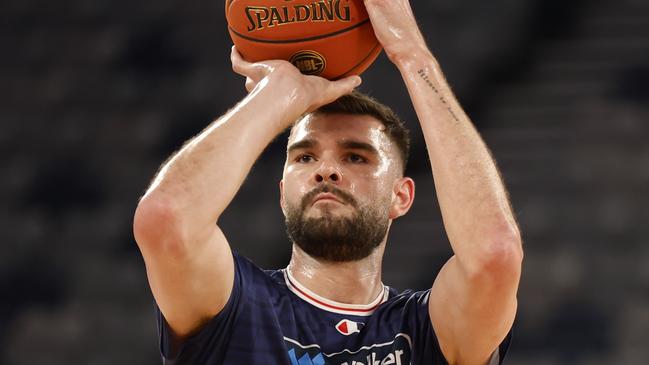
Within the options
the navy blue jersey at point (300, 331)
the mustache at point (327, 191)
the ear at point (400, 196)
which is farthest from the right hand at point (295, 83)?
the navy blue jersey at point (300, 331)

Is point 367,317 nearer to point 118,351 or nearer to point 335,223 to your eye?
point 335,223

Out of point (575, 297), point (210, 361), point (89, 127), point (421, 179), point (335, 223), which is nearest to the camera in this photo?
point (210, 361)

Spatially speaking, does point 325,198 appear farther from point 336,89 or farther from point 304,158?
point 336,89

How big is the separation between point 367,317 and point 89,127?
17.4ft

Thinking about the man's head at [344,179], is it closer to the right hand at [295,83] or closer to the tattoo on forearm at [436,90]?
the right hand at [295,83]

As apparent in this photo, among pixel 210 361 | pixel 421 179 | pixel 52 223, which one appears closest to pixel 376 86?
pixel 421 179

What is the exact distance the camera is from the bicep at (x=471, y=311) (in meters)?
2.89

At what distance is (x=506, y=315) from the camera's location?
2.97 meters

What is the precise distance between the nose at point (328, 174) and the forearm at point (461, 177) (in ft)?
1.18

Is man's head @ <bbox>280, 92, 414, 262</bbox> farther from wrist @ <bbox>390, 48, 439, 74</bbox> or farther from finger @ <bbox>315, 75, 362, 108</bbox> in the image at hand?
wrist @ <bbox>390, 48, 439, 74</bbox>

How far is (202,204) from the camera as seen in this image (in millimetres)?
2725

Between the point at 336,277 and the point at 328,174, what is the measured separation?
0.37 m

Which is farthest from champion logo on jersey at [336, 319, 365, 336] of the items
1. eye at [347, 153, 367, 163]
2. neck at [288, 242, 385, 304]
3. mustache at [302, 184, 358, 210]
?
eye at [347, 153, 367, 163]

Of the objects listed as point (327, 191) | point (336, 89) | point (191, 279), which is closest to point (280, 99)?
point (336, 89)
